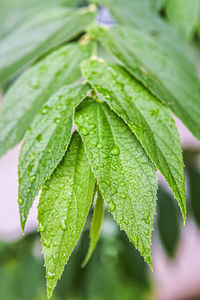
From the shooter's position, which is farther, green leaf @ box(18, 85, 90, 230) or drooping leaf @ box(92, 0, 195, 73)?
drooping leaf @ box(92, 0, 195, 73)

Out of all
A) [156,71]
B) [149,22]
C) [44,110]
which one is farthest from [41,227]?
[149,22]

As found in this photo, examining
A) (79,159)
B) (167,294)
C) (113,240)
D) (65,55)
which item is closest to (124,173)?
(79,159)

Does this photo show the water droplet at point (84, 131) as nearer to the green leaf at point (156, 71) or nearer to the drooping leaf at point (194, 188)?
the green leaf at point (156, 71)

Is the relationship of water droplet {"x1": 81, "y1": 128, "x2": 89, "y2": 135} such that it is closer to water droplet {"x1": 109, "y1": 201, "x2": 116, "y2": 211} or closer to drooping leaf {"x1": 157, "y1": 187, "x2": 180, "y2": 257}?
water droplet {"x1": 109, "y1": 201, "x2": 116, "y2": 211}

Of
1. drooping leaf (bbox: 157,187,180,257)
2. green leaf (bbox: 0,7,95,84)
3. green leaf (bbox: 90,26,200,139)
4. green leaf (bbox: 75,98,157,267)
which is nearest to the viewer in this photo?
green leaf (bbox: 75,98,157,267)

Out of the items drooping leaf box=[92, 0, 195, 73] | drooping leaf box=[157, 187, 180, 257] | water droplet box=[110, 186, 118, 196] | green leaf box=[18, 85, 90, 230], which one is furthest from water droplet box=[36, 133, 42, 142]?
drooping leaf box=[157, 187, 180, 257]
